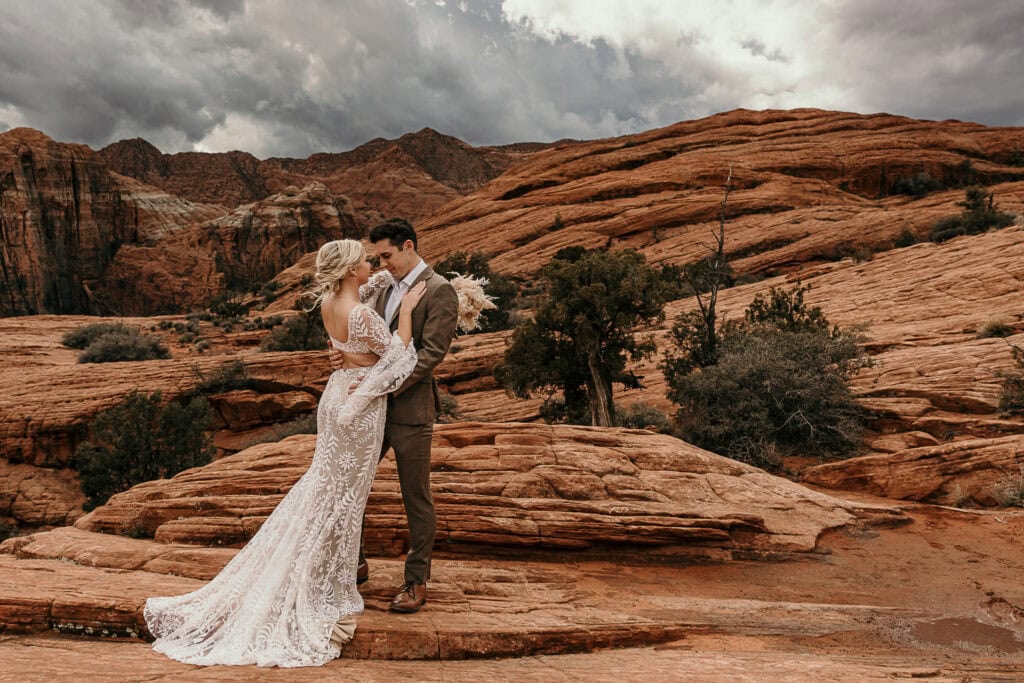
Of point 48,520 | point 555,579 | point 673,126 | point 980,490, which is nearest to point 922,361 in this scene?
point 980,490

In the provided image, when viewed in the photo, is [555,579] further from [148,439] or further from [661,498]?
[148,439]

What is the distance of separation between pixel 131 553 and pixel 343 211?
78.8 meters

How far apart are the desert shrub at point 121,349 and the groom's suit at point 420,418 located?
2734 cm

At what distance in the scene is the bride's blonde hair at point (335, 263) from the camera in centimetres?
441

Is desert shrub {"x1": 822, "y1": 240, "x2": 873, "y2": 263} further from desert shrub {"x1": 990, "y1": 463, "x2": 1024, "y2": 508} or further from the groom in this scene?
the groom

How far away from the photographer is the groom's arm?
4.42m

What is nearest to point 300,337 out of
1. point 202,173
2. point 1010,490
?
point 1010,490

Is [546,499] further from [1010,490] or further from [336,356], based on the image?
[1010,490]

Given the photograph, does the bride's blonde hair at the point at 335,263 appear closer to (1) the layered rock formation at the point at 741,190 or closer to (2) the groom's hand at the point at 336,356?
(2) the groom's hand at the point at 336,356

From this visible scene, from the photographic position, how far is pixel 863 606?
17.3ft

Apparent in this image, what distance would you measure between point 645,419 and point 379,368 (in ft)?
40.0

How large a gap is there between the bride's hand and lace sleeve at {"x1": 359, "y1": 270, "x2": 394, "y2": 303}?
0.92ft

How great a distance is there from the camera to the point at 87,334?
101ft

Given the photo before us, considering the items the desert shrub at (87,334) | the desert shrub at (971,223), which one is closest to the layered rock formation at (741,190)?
the desert shrub at (971,223)
